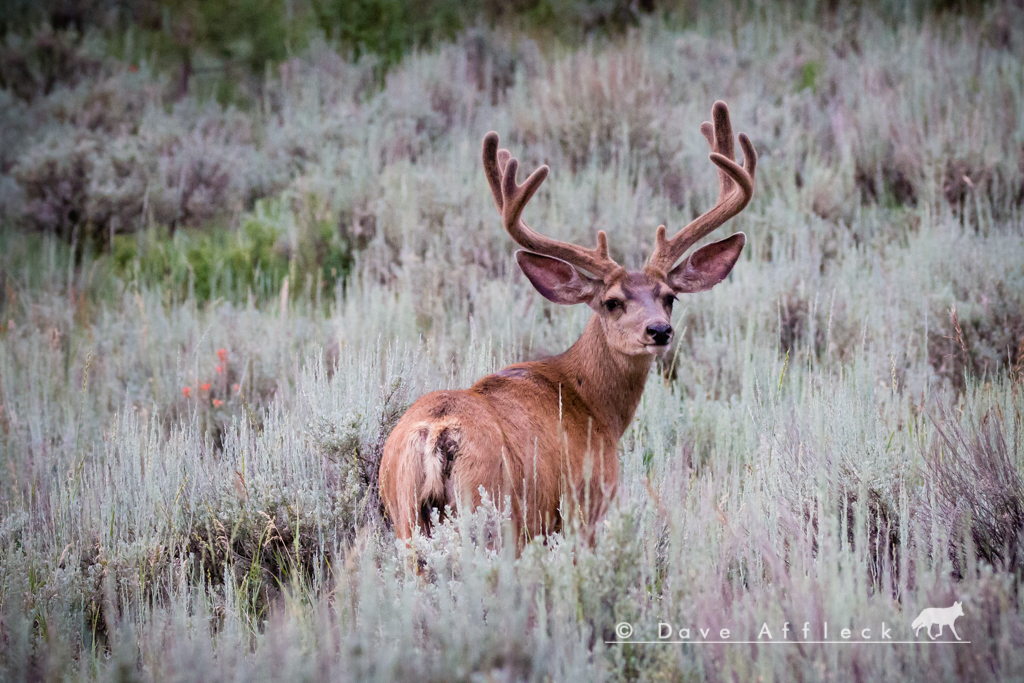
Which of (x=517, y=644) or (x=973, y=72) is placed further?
(x=973, y=72)

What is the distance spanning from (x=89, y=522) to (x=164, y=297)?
12.8ft

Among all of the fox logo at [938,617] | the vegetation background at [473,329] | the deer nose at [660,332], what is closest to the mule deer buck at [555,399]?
the deer nose at [660,332]

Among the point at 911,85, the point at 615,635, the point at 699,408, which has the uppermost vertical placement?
the point at 911,85

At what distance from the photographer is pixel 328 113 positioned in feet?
33.1

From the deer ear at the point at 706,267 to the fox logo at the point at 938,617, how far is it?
6.83ft

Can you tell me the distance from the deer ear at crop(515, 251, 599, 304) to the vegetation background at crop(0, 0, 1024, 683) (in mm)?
658

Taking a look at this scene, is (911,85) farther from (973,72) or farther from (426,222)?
(426,222)

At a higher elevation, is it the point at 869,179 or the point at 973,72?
the point at 973,72

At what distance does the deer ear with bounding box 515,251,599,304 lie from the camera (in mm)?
3973

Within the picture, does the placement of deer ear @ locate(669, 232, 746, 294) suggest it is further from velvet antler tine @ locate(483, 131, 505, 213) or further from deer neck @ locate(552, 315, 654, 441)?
velvet antler tine @ locate(483, 131, 505, 213)

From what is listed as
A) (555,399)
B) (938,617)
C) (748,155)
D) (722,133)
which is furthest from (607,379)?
(938,617)

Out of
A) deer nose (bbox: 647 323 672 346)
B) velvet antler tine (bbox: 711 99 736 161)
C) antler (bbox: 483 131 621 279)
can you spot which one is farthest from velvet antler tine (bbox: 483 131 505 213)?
velvet antler tine (bbox: 711 99 736 161)

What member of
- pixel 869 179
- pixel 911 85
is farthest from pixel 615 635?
pixel 911 85

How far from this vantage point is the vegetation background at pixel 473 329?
2.50 meters
